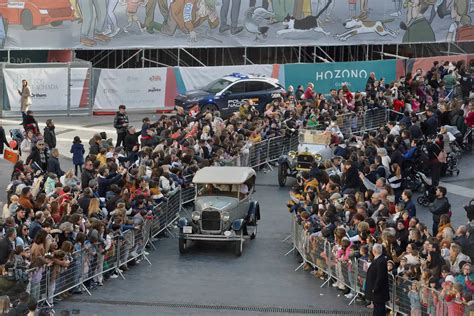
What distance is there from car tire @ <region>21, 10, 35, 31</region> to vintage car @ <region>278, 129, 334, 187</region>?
41.2 ft

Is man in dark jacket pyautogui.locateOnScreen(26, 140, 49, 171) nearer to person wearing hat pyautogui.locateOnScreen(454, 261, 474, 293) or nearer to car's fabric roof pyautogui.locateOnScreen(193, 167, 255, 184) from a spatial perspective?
car's fabric roof pyautogui.locateOnScreen(193, 167, 255, 184)

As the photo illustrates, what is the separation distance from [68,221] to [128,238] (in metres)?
2.23

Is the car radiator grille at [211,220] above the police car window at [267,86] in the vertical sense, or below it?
below

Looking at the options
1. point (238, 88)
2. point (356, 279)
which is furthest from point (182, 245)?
point (238, 88)

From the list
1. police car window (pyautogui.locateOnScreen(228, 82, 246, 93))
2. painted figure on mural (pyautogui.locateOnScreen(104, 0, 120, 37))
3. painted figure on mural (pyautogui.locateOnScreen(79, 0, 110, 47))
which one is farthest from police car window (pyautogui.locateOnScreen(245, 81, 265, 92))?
painted figure on mural (pyautogui.locateOnScreen(79, 0, 110, 47))

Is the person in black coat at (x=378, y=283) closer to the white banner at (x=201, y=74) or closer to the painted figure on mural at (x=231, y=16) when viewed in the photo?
the white banner at (x=201, y=74)

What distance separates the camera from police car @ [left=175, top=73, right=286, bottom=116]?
38875 millimetres

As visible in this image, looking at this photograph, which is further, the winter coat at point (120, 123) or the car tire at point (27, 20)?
the car tire at point (27, 20)

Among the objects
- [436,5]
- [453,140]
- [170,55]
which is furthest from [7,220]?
[436,5]

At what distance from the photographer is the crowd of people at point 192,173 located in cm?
2095

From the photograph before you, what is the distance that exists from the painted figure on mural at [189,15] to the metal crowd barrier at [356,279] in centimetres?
1784

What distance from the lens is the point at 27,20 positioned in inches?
1590

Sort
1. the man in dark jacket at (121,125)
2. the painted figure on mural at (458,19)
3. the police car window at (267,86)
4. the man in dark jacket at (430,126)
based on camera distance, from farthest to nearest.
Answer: the painted figure on mural at (458,19), the police car window at (267,86), the man in dark jacket at (121,125), the man in dark jacket at (430,126)

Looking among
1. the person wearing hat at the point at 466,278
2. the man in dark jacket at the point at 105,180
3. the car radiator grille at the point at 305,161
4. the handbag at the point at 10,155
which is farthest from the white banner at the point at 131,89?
the person wearing hat at the point at 466,278
